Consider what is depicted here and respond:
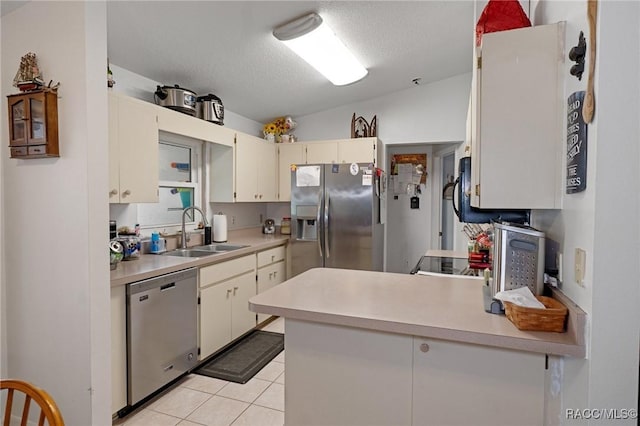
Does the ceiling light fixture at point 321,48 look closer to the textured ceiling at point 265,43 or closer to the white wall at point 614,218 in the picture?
the textured ceiling at point 265,43

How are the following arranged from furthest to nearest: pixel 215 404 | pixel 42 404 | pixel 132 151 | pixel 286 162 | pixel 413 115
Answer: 1. pixel 286 162
2. pixel 413 115
3. pixel 132 151
4. pixel 215 404
5. pixel 42 404

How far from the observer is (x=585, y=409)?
40.3 inches

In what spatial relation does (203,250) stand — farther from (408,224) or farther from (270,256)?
(408,224)

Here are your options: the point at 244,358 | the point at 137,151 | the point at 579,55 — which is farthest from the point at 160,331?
the point at 579,55

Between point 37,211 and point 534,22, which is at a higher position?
point 534,22

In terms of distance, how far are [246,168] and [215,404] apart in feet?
7.72

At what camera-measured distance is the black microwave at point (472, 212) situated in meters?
1.72

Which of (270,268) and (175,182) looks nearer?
(175,182)

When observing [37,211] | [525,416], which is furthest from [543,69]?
[37,211]

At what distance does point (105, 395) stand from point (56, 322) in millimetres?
462

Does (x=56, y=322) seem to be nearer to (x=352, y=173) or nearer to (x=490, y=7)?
(x=490, y=7)

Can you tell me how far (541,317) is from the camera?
1.17 meters

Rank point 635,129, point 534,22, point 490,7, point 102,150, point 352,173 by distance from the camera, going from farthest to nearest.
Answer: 1. point 352,173
2. point 102,150
3. point 534,22
4. point 490,7
5. point 635,129

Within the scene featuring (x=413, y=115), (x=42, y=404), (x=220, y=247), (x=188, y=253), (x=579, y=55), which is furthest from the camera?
(x=413, y=115)
